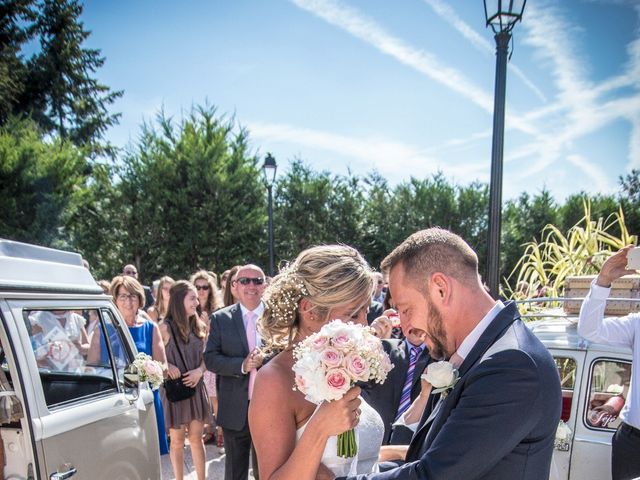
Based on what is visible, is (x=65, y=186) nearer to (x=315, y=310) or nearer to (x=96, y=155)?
(x=96, y=155)

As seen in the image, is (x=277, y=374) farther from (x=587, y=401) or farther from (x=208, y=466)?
(x=208, y=466)

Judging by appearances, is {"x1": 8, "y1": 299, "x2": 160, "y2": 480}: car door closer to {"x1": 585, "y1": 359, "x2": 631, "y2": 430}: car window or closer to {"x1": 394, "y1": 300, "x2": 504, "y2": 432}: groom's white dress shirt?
{"x1": 394, "y1": 300, "x2": 504, "y2": 432}: groom's white dress shirt

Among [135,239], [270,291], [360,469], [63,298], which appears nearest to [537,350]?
[360,469]

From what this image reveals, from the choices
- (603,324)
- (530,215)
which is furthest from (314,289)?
(530,215)

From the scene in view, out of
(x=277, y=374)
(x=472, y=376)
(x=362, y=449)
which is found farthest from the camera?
(x=362, y=449)

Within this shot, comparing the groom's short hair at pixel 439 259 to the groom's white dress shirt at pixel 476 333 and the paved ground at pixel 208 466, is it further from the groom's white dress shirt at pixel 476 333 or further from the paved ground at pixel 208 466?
the paved ground at pixel 208 466

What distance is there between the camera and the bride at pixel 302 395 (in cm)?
184

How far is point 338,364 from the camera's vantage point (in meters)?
1.84

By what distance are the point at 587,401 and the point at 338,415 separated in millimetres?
2933

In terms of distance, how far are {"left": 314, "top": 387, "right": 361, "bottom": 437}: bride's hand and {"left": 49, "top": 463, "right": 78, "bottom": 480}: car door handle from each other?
1441 millimetres

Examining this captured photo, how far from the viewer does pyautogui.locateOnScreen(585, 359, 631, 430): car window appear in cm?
390

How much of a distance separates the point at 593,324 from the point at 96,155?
30.6 meters

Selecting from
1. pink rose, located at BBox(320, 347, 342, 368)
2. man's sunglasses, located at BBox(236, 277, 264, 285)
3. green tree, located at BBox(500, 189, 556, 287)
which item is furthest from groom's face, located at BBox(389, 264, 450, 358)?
green tree, located at BBox(500, 189, 556, 287)

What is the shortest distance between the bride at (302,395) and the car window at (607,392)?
247cm
